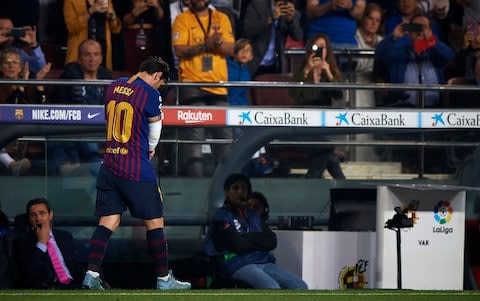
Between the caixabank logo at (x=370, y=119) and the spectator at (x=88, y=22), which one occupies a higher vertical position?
the spectator at (x=88, y=22)

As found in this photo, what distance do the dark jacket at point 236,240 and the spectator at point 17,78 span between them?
192 centimetres

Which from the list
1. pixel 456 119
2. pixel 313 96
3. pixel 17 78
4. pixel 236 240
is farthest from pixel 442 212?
pixel 17 78

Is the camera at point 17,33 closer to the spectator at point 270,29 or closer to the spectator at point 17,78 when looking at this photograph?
the spectator at point 17,78

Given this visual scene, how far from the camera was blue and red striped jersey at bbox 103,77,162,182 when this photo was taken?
9062 millimetres

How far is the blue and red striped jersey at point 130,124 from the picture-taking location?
357 inches

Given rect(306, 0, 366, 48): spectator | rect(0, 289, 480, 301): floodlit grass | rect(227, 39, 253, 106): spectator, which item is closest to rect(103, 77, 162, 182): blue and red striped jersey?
rect(0, 289, 480, 301): floodlit grass

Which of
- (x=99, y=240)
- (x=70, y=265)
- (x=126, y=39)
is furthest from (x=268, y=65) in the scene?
(x=99, y=240)

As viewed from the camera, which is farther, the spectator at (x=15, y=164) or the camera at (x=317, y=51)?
the camera at (x=317, y=51)

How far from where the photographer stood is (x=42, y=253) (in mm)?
10602

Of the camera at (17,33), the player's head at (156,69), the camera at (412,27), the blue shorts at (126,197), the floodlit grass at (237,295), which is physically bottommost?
the floodlit grass at (237,295)

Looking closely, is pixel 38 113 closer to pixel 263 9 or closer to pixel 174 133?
pixel 174 133

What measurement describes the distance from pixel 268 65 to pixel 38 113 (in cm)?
308

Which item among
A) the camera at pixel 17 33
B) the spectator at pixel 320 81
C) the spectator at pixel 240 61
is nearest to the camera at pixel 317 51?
the spectator at pixel 320 81

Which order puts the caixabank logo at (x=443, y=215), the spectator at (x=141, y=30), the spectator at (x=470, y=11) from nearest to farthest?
the caixabank logo at (x=443, y=215), the spectator at (x=141, y=30), the spectator at (x=470, y=11)
